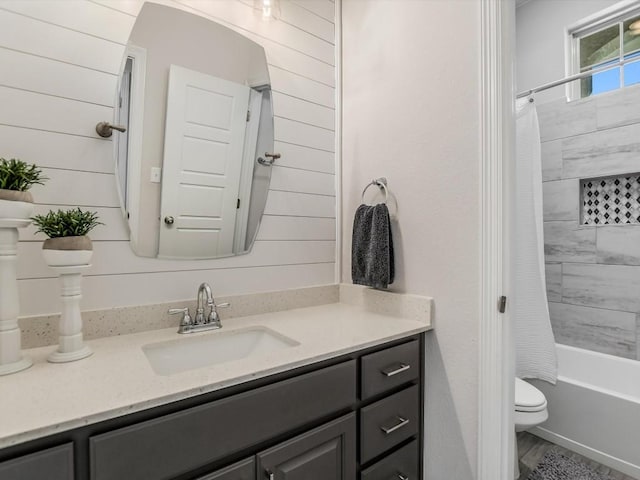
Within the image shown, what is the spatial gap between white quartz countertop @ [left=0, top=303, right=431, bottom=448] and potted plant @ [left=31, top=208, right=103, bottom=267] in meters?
0.28

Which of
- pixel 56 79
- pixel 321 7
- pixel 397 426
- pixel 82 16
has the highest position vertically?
pixel 321 7

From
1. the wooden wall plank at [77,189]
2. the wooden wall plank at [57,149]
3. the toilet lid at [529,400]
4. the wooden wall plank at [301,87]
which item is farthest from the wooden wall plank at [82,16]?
the toilet lid at [529,400]

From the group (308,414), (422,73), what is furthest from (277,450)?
(422,73)

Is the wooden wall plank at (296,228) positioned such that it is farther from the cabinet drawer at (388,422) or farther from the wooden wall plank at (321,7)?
the wooden wall plank at (321,7)

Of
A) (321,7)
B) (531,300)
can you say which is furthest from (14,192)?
(531,300)

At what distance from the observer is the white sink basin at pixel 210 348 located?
3.61 ft

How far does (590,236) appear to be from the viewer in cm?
229

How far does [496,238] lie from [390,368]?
58 centimetres

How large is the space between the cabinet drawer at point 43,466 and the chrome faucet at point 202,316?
58cm

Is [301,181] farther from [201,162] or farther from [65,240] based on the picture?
[65,240]

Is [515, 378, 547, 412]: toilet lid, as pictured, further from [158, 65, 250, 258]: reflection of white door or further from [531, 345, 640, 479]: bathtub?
[158, 65, 250, 258]: reflection of white door

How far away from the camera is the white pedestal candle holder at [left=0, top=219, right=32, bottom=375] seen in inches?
32.8

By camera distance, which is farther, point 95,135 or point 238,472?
point 95,135

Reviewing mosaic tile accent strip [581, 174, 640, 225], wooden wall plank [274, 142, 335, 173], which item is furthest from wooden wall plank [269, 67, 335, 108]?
mosaic tile accent strip [581, 174, 640, 225]
